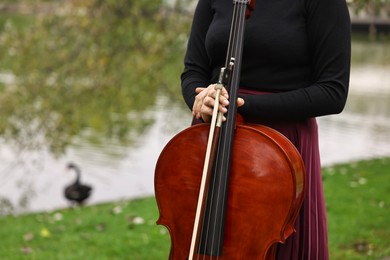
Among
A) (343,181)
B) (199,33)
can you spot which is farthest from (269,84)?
(343,181)

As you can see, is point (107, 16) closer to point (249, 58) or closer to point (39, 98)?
point (39, 98)

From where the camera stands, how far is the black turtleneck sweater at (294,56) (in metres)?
2.22

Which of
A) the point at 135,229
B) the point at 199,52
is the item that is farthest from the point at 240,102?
the point at 135,229

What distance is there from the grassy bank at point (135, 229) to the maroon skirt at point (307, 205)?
2.68 meters

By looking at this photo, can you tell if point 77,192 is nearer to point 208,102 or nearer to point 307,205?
point 307,205

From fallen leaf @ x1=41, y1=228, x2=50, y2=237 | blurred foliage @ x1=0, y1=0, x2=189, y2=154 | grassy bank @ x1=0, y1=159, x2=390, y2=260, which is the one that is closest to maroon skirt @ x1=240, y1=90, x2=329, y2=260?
grassy bank @ x1=0, y1=159, x2=390, y2=260

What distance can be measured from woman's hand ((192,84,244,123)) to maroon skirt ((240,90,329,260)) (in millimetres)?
188

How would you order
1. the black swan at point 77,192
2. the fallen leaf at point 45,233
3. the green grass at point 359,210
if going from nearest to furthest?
the green grass at point 359,210 < the fallen leaf at point 45,233 < the black swan at point 77,192

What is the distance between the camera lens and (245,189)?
219 cm

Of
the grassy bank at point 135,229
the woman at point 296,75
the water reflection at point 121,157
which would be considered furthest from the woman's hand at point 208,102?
the water reflection at point 121,157

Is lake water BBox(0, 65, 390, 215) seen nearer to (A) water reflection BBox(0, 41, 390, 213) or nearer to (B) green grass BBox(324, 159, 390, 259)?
(A) water reflection BBox(0, 41, 390, 213)

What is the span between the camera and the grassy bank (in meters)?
5.48

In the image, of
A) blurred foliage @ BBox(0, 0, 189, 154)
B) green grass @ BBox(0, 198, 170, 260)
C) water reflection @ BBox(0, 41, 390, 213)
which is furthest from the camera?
water reflection @ BBox(0, 41, 390, 213)

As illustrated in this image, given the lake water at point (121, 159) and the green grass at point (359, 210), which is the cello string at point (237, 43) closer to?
the green grass at point (359, 210)
